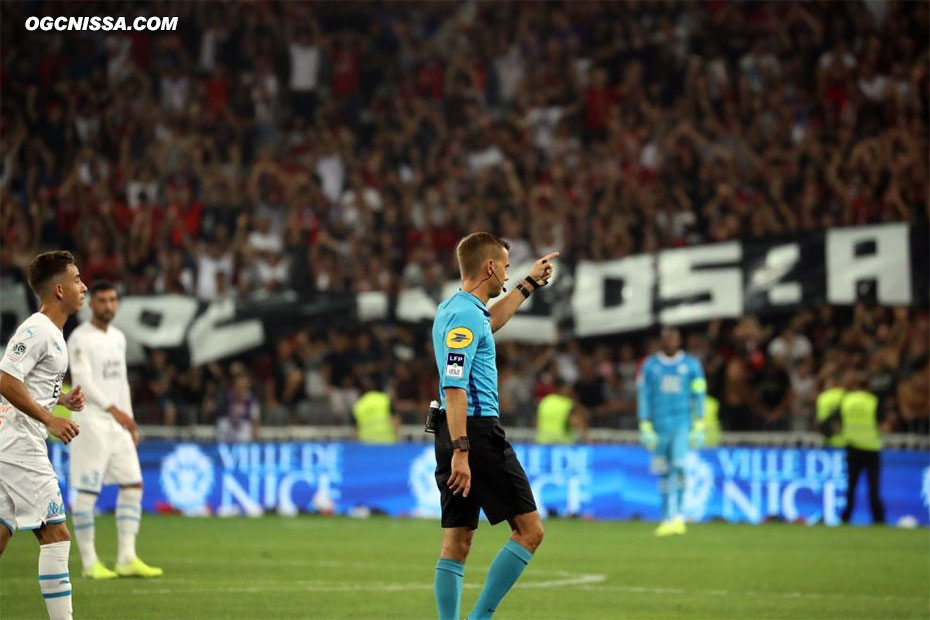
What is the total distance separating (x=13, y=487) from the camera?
8.60 metres

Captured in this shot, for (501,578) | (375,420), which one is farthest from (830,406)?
(501,578)

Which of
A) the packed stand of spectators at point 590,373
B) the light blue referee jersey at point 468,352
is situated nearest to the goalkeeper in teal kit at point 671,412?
the packed stand of spectators at point 590,373

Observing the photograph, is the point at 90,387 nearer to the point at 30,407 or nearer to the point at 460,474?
the point at 30,407

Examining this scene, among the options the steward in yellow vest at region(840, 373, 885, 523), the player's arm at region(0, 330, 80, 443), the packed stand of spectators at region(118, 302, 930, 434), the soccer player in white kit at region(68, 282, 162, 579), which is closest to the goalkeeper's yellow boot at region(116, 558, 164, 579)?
the soccer player in white kit at region(68, 282, 162, 579)

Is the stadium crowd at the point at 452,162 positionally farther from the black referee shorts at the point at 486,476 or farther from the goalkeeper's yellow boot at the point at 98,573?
the black referee shorts at the point at 486,476

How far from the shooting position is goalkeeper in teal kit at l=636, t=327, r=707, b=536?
754 inches

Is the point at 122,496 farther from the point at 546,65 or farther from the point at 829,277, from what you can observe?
the point at 546,65

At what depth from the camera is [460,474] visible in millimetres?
8164

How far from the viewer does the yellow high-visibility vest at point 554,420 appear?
21844mm

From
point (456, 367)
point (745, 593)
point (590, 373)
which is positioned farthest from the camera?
point (590, 373)

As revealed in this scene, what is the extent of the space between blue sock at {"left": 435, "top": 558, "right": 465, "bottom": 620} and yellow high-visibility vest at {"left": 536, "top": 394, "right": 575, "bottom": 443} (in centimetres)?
1338

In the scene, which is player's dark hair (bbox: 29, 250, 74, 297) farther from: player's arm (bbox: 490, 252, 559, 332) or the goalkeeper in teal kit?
the goalkeeper in teal kit

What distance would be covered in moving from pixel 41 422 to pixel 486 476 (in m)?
2.53

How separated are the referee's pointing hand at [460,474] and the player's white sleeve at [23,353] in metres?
2.47
